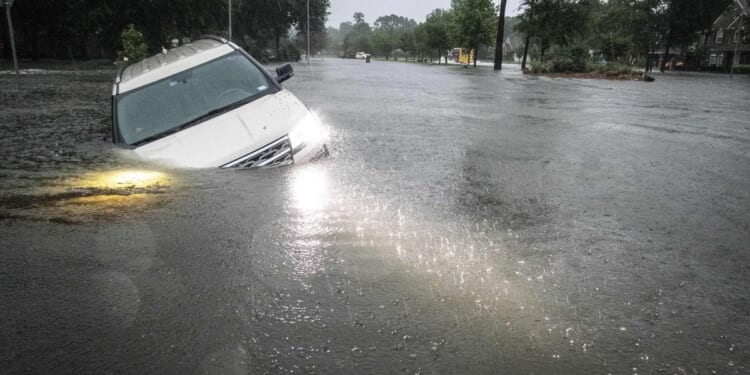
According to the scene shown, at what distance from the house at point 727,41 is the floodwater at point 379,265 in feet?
232

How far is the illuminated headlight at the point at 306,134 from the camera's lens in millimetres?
5852

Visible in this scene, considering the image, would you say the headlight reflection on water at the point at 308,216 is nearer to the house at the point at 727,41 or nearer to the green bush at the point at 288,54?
the green bush at the point at 288,54

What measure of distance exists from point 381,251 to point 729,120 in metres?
11.3

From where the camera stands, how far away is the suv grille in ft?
17.9

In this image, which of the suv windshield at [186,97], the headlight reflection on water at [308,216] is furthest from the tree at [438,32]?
the headlight reflection on water at [308,216]

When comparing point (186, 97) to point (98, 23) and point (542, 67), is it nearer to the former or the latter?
point (542, 67)

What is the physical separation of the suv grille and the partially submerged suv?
0.03 ft

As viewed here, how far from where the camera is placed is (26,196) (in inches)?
193

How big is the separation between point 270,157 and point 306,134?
0.63 metres

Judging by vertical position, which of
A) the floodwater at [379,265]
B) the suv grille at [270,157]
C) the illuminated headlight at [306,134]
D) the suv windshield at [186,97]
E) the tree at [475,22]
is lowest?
the floodwater at [379,265]

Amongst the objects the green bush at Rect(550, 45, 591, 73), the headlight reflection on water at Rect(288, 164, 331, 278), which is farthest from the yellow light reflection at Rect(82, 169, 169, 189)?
the green bush at Rect(550, 45, 591, 73)

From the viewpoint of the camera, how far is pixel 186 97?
6.27 meters

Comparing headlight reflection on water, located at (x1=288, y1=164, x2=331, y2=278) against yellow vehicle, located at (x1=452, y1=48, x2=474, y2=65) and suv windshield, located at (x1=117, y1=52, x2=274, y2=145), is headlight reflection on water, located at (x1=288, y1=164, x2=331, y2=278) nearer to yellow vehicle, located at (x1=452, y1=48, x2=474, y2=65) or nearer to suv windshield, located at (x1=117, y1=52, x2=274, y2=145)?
suv windshield, located at (x1=117, y1=52, x2=274, y2=145)

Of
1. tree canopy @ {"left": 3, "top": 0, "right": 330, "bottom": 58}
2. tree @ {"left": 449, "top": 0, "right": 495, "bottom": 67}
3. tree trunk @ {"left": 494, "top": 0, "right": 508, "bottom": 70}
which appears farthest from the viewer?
tree @ {"left": 449, "top": 0, "right": 495, "bottom": 67}
